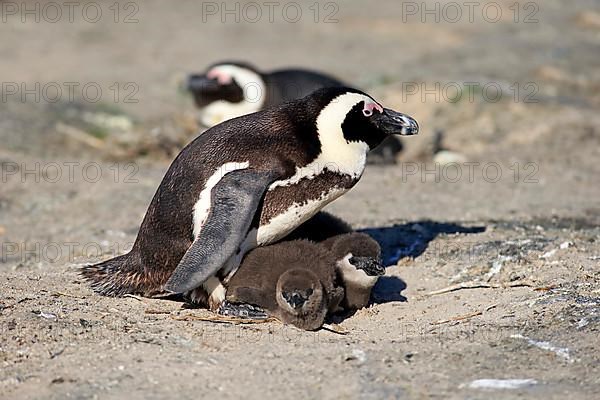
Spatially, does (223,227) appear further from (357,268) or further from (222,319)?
(357,268)

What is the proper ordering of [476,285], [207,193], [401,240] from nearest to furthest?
[207,193], [476,285], [401,240]

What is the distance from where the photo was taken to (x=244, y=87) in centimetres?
987

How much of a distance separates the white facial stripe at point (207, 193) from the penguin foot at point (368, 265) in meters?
0.71

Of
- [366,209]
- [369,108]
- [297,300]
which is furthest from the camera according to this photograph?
[366,209]

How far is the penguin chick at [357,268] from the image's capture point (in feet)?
16.2

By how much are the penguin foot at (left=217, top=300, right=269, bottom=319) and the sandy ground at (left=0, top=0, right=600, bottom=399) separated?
0.10 meters

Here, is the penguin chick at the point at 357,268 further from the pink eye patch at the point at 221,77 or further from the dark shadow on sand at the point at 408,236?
the pink eye patch at the point at 221,77

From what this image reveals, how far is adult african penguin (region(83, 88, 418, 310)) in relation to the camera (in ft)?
15.4

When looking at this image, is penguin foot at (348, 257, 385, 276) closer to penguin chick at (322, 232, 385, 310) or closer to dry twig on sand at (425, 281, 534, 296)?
penguin chick at (322, 232, 385, 310)

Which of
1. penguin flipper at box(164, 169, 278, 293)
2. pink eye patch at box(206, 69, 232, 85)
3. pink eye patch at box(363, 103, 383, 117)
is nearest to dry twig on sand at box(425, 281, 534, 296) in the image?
pink eye patch at box(363, 103, 383, 117)

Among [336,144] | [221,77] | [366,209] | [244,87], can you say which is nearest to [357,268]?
[336,144]

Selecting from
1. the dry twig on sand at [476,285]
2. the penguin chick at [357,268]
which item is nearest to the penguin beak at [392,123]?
the penguin chick at [357,268]

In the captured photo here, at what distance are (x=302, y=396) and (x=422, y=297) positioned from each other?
1702mm

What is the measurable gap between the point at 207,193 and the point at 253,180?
0.82ft
